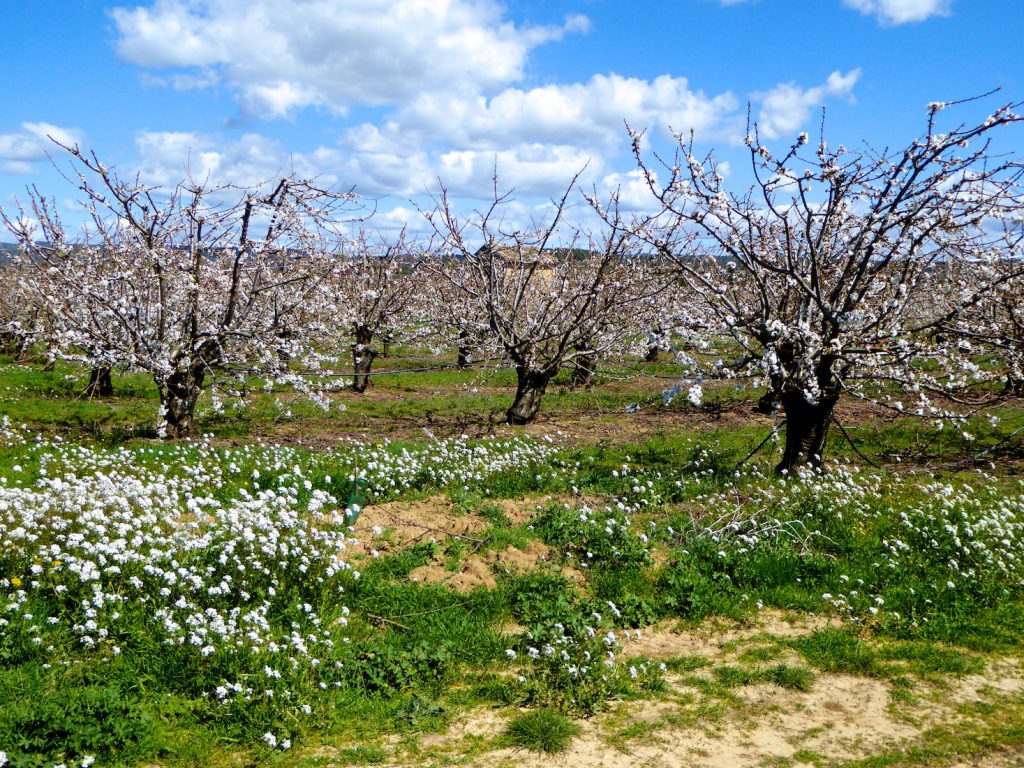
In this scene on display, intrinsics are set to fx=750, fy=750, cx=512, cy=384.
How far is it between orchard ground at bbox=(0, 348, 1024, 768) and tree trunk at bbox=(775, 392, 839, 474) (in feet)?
1.53

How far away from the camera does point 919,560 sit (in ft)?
26.8

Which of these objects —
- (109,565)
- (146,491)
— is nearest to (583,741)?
(109,565)

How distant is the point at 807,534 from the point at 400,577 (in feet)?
15.4

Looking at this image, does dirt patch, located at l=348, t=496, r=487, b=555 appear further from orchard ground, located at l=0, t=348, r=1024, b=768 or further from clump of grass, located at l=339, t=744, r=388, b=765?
clump of grass, located at l=339, t=744, r=388, b=765

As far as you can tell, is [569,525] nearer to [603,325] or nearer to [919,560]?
[919,560]

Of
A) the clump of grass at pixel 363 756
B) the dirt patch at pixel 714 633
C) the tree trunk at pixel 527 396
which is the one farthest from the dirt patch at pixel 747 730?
the tree trunk at pixel 527 396

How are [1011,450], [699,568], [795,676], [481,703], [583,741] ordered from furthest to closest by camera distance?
[1011,450] < [699,568] < [795,676] < [481,703] < [583,741]

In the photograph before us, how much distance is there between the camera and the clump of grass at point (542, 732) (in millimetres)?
5133

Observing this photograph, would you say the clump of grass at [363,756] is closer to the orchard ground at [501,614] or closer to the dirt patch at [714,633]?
the orchard ground at [501,614]

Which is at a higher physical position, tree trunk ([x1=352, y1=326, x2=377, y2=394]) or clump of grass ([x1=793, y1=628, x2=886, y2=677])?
tree trunk ([x1=352, y1=326, x2=377, y2=394])

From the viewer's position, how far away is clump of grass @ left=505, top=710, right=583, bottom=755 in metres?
5.13

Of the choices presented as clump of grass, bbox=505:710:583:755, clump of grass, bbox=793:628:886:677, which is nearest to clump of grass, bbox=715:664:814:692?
clump of grass, bbox=793:628:886:677

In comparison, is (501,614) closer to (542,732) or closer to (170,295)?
(542,732)

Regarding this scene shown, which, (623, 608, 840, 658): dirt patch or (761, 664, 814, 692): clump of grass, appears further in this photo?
(623, 608, 840, 658): dirt patch
